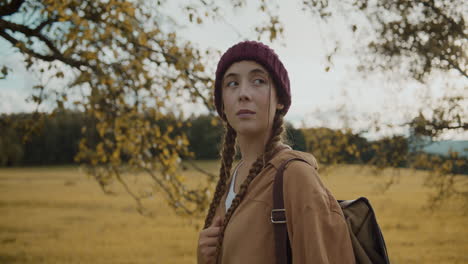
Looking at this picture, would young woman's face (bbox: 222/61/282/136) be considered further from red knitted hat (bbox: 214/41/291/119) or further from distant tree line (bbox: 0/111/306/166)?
distant tree line (bbox: 0/111/306/166)

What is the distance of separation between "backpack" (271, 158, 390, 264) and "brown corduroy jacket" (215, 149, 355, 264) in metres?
0.04

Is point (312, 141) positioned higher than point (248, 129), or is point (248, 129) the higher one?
point (248, 129)

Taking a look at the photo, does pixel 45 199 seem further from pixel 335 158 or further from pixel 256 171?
pixel 256 171

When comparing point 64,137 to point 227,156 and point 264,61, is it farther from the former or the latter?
point 264,61

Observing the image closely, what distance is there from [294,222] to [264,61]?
2.97 feet

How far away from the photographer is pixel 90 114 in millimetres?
5879

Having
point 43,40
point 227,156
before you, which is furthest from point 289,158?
point 43,40

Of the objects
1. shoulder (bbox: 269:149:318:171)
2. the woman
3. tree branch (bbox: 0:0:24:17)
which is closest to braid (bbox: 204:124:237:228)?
the woman

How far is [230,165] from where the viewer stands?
259cm

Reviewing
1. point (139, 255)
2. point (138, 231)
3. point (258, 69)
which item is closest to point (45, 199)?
point (138, 231)

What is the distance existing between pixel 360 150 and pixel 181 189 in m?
4.56

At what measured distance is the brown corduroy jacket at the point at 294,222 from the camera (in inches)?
59.9

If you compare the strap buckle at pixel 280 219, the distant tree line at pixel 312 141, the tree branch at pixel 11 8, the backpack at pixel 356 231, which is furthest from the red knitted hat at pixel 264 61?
the tree branch at pixel 11 8

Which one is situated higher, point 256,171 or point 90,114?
point 90,114
